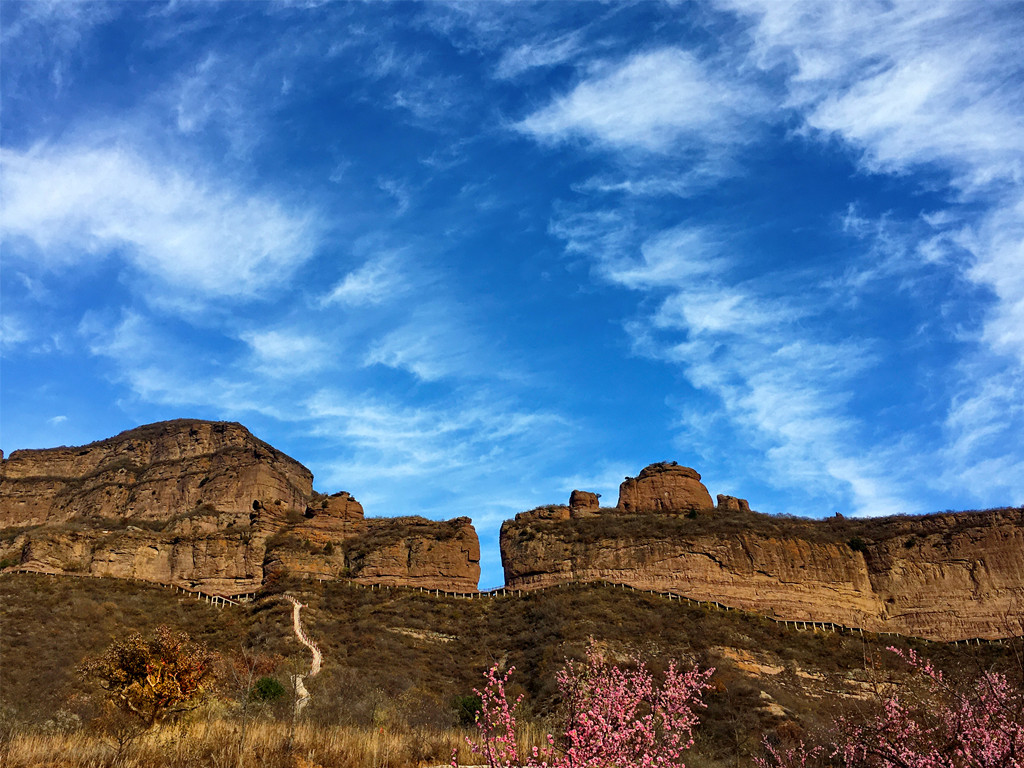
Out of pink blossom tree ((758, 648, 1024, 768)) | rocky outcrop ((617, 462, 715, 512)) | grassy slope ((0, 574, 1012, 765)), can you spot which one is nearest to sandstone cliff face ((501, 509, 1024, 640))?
grassy slope ((0, 574, 1012, 765))

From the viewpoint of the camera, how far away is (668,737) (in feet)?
30.4

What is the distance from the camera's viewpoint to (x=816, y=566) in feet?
178

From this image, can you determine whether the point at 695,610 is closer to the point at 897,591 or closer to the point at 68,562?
the point at 897,591

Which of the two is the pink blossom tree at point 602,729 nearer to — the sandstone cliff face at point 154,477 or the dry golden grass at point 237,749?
the dry golden grass at point 237,749

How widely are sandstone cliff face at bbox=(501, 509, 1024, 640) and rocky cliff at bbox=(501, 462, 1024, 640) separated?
70 millimetres

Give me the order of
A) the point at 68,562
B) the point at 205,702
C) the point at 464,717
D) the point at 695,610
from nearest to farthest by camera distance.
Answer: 1. the point at 205,702
2. the point at 464,717
3. the point at 695,610
4. the point at 68,562

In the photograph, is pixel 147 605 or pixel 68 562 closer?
pixel 147 605

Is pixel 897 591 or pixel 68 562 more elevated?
pixel 68 562

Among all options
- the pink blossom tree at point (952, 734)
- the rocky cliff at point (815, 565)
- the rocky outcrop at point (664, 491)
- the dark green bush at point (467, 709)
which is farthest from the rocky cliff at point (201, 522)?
the pink blossom tree at point (952, 734)

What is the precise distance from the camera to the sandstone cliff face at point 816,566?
51719 millimetres

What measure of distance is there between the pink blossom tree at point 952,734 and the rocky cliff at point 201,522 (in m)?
46.7

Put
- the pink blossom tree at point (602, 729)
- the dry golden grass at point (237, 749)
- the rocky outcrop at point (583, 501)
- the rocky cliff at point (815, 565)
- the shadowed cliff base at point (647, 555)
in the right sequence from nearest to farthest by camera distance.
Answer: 1. the pink blossom tree at point (602, 729)
2. the dry golden grass at point (237, 749)
3. the rocky cliff at point (815, 565)
4. the shadowed cliff base at point (647, 555)
5. the rocky outcrop at point (583, 501)

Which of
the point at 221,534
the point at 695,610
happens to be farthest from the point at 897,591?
the point at 221,534

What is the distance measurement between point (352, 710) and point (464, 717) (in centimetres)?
661
